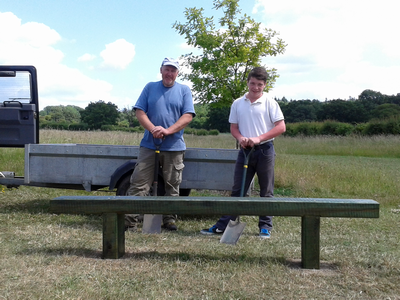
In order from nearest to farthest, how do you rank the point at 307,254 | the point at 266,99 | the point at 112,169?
the point at 307,254 < the point at 266,99 < the point at 112,169

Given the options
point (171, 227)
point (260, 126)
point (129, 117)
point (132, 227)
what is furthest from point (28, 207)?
point (129, 117)

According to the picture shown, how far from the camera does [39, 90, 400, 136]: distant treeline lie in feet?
113

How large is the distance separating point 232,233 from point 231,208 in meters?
0.96

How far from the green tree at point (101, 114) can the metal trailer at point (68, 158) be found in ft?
102

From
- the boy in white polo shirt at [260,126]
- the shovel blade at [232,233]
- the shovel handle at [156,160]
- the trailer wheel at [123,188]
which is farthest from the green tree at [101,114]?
the shovel blade at [232,233]

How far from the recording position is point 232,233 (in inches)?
189

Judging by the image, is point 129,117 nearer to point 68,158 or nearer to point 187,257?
point 68,158

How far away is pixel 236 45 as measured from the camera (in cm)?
998

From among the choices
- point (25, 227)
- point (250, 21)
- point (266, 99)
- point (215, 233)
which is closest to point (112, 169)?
point (25, 227)

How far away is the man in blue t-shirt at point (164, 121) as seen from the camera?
524 cm

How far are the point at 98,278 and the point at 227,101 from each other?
7.32 m

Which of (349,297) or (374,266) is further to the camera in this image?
(374,266)

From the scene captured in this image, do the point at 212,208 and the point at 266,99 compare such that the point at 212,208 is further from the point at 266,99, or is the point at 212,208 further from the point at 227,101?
the point at 227,101

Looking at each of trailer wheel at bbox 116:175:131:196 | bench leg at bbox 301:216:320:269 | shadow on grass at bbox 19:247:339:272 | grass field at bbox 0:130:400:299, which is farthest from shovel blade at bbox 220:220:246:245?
trailer wheel at bbox 116:175:131:196
